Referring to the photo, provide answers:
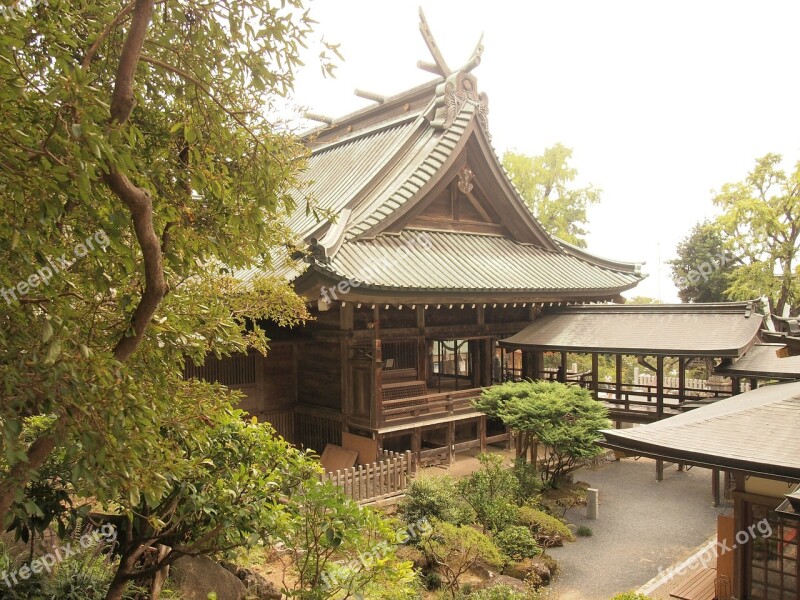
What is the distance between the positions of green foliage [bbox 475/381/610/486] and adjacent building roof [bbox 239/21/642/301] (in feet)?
7.98

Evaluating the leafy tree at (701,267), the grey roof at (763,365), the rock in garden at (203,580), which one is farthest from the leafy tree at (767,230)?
the rock in garden at (203,580)

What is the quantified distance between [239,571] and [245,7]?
6301 mm

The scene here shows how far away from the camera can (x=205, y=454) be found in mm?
4898

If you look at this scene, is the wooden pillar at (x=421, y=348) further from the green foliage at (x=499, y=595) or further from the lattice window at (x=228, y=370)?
the green foliage at (x=499, y=595)

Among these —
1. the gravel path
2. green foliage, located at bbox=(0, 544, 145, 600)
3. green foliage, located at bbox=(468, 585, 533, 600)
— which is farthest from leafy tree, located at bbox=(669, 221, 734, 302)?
green foliage, located at bbox=(0, 544, 145, 600)

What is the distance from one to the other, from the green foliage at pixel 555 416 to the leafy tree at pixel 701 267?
73.7 feet

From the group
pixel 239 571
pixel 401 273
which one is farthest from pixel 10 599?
pixel 401 273

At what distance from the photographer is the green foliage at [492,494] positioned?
10047mm

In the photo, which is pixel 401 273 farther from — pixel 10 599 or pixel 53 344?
pixel 53 344

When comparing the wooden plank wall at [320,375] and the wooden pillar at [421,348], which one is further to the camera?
the wooden pillar at [421,348]

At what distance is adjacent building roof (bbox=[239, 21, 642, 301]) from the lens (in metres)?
12.3

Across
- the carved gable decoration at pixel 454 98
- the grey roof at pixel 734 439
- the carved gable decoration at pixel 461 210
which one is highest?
the carved gable decoration at pixel 454 98

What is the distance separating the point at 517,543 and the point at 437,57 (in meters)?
12.3

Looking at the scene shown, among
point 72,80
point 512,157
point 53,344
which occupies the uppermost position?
point 512,157
